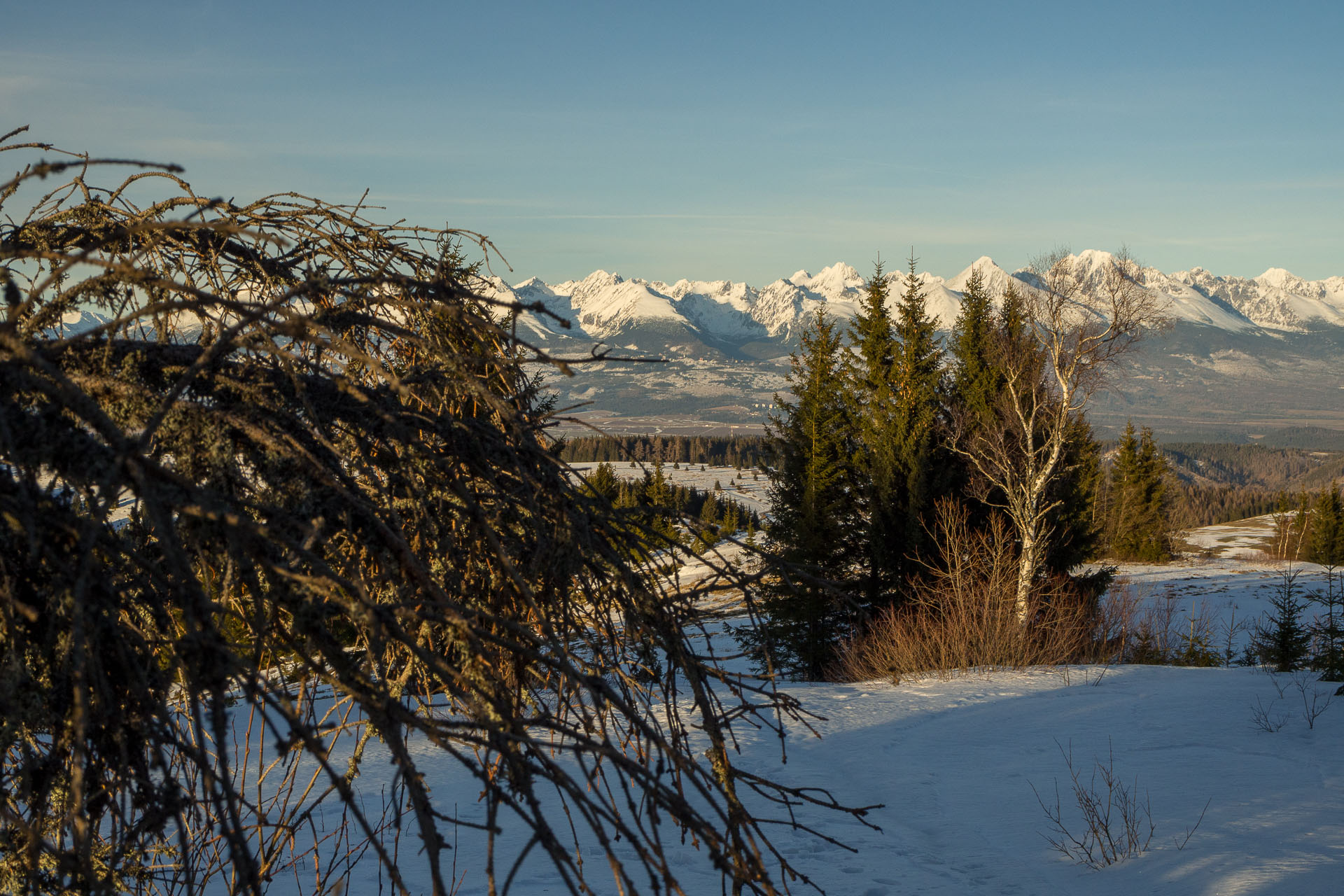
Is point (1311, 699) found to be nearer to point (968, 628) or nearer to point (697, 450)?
point (968, 628)

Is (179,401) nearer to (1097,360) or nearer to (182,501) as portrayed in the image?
(182,501)

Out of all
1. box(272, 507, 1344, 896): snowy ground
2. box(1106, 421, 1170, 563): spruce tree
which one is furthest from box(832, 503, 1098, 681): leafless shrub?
box(1106, 421, 1170, 563): spruce tree

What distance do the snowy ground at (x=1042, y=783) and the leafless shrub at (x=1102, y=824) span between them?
0.07 meters

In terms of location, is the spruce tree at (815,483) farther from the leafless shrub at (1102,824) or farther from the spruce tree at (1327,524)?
the spruce tree at (1327,524)

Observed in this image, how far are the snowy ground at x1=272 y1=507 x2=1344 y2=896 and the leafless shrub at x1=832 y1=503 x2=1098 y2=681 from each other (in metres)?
2.52

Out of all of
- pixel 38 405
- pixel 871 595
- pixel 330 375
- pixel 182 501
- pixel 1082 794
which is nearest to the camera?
pixel 182 501

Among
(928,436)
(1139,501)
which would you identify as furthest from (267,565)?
(1139,501)

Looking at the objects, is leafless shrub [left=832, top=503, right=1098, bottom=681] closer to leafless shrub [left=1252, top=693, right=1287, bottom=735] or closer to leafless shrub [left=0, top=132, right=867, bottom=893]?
leafless shrub [left=1252, top=693, right=1287, bottom=735]

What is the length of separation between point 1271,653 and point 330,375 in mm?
16674

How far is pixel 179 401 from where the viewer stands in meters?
1.09

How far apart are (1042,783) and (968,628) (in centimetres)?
729

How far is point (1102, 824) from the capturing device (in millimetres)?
4820

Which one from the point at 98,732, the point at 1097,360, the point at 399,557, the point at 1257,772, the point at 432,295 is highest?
the point at 1097,360

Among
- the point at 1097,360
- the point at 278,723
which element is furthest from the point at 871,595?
the point at 278,723
